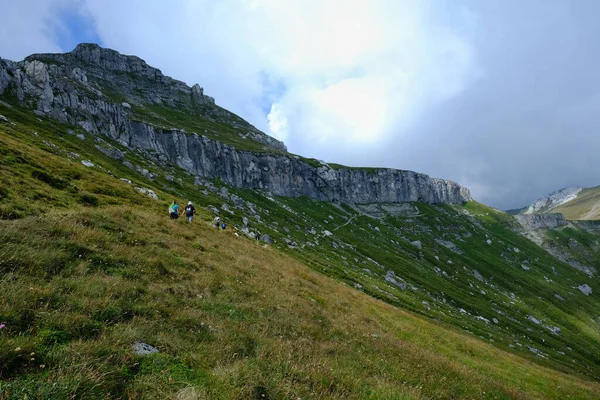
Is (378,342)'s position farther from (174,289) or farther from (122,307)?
(122,307)

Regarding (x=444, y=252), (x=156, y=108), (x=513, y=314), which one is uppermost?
(x=156, y=108)

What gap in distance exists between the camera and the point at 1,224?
425 inches

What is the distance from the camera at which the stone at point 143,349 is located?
7.36m

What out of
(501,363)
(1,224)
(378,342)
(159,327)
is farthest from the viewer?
(501,363)

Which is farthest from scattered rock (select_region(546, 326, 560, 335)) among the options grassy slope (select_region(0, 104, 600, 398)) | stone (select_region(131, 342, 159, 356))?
stone (select_region(131, 342, 159, 356))

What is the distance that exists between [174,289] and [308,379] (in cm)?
658

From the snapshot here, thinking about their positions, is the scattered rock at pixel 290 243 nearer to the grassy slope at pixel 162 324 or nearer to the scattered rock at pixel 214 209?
the scattered rock at pixel 214 209

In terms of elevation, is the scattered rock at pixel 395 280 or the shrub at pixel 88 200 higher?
the shrub at pixel 88 200

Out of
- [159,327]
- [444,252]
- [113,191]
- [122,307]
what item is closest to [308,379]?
[159,327]

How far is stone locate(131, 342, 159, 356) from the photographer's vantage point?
7359mm

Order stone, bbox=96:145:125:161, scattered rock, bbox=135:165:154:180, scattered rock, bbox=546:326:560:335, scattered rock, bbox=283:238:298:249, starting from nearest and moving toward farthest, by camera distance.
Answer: scattered rock, bbox=283:238:298:249, stone, bbox=96:145:125:161, scattered rock, bbox=135:165:154:180, scattered rock, bbox=546:326:560:335

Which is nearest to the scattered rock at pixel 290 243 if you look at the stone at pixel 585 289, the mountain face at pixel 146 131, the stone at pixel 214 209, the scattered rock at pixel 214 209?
the scattered rock at pixel 214 209

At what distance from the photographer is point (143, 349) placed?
7547 mm

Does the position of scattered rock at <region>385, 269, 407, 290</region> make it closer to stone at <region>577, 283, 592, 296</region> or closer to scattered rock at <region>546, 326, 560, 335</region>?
scattered rock at <region>546, 326, 560, 335</region>
